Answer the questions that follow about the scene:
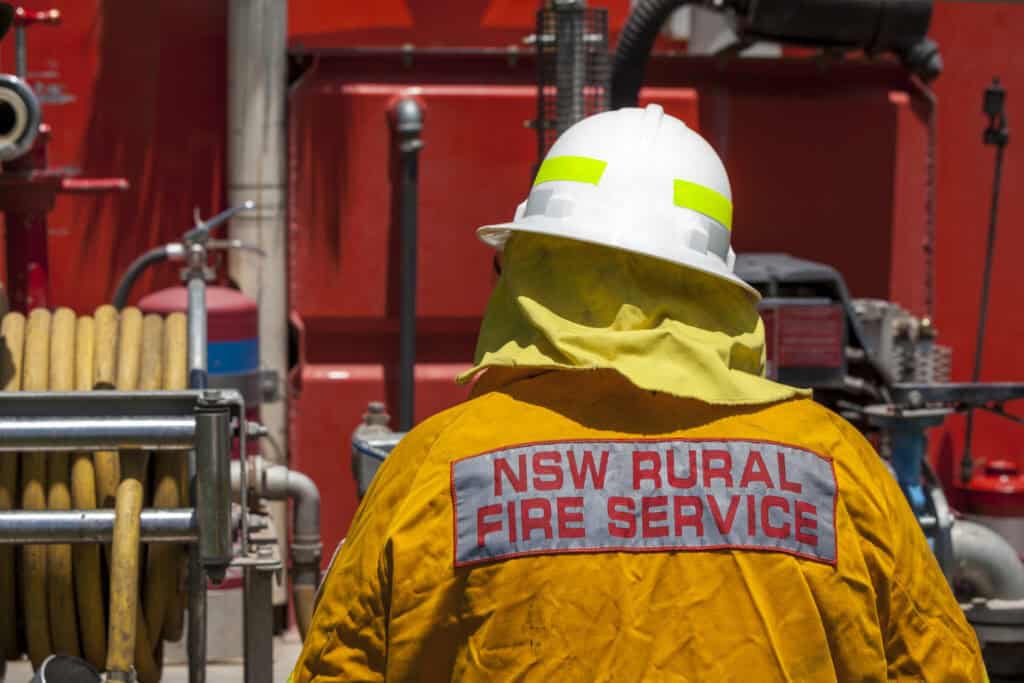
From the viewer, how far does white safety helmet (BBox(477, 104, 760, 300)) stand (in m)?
1.92

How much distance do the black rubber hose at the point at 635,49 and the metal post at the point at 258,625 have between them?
255 centimetres

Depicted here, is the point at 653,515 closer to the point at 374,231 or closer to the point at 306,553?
the point at 306,553

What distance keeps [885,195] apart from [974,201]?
488mm

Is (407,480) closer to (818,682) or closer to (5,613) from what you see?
(818,682)

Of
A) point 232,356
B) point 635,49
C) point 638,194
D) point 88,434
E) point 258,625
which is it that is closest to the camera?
point 638,194

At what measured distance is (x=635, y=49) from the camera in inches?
203

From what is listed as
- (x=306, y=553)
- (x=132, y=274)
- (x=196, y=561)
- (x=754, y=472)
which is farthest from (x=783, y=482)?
(x=132, y=274)

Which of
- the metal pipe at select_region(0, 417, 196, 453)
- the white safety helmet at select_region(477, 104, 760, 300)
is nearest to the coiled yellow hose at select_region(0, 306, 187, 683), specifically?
the metal pipe at select_region(0, 417, 196, 453)

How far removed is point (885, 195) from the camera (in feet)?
18.7

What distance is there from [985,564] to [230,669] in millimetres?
2435

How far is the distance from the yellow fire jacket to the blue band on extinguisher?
3.09 m

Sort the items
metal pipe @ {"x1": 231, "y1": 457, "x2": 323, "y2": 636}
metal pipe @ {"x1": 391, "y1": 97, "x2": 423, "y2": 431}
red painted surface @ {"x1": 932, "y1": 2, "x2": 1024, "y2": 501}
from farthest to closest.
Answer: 1. red painted surface @ {"x1": 932, "y1": 2, "x2": 1024, "y2": 501}
2. metal pipe @ {"x1": 391, "y1": 97, "x2": 423, "y2": 431}
3. metal pipe @ {"x1": 231, "y1": 457, "x2": 323, "y2": 636}

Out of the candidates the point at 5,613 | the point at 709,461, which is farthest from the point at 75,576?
the point at 709,461

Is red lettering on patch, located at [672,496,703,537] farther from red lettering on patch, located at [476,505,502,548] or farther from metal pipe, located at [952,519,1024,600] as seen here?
metal pipe, located at [952,519,1024,600]
